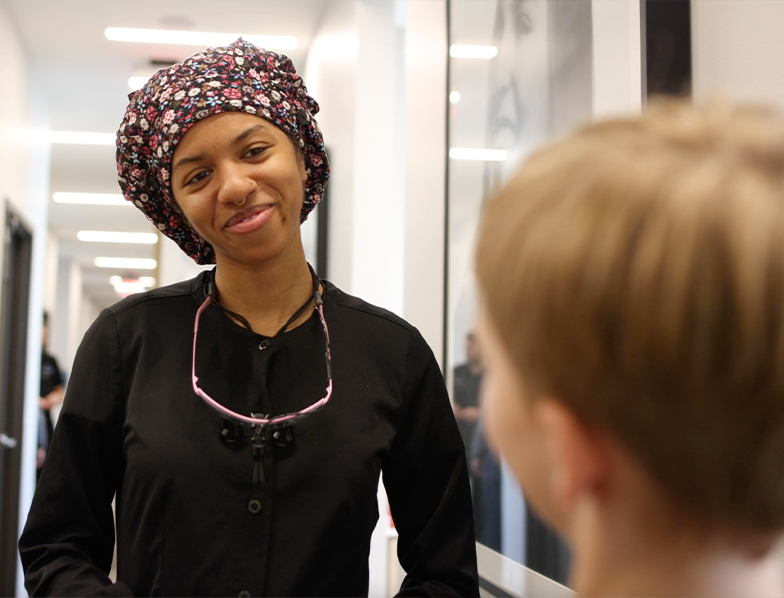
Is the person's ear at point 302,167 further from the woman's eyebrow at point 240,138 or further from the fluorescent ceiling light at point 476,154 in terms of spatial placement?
the fluorescent ceiling light at point 476,154

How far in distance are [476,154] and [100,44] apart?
4.33 meters

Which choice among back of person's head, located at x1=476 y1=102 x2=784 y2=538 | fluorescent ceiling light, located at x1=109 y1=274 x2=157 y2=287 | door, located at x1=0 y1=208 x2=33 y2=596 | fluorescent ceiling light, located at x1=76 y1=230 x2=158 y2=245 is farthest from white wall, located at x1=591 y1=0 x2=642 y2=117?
fluorescent ceiling light, located at x1=109 y1=274 x2=157 y2=287

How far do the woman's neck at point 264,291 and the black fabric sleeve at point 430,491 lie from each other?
0.20 m

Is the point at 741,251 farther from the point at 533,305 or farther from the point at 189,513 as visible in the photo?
the point at 189,513

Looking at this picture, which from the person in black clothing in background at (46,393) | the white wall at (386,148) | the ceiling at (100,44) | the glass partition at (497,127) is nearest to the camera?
the glass partition at (497,127)

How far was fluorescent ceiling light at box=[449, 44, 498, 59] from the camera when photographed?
194 cm

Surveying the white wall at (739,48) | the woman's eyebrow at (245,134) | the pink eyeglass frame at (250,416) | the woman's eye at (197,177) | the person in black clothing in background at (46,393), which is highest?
the white wall at (739,48)

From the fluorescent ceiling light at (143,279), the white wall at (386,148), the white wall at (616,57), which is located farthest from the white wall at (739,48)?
the fluorescent ceiling light at (143,279)

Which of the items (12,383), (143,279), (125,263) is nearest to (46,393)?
(12,383)

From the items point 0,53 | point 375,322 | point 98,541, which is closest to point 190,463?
point 98,541

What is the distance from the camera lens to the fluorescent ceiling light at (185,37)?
17.4 ft

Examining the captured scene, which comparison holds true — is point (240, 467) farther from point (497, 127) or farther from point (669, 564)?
point (497, 127)

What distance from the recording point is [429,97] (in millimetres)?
2510

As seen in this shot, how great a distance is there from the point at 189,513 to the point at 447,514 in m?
0.37
